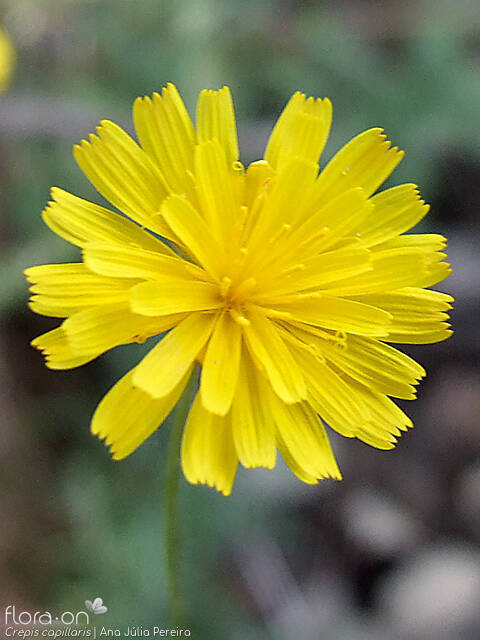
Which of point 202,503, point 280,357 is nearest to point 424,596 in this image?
point 202,503

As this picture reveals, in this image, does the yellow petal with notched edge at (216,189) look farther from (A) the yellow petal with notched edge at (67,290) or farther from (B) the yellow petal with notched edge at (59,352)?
(B) the yellow petal with notched edge at (59,352)

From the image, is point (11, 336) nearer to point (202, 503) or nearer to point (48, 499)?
point (48, 499)

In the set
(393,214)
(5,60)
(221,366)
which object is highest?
(5,60)

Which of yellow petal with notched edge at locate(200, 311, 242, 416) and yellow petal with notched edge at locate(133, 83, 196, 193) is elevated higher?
yellow petal with notched edge at locate(133, 83, 196, 193)

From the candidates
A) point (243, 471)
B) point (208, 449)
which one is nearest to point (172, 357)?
point (208, 449)

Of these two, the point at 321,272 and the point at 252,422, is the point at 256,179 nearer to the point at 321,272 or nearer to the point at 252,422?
the point at 321,272
